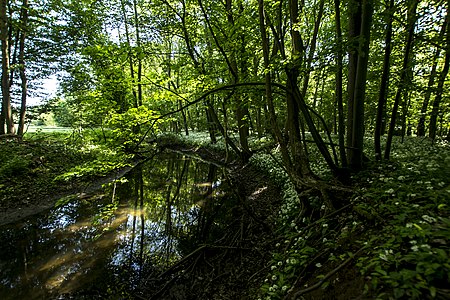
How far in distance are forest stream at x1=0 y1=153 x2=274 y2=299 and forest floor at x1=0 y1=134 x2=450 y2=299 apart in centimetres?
Result: 67

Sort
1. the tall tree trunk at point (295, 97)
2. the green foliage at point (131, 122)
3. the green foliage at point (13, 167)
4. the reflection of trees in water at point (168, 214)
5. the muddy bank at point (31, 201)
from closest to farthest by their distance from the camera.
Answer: the tall tree trunk at point (295, 97) → the reflection of trees in water at point (168, 214) → the green foliage at point (131, 122) → the muddy bank at point (31, 201) → the green foliage at point (13, 167)

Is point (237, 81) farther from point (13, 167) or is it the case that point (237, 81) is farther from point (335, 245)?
point (13, 167)

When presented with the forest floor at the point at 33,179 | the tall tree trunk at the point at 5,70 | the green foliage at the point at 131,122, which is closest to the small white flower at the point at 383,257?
the green foliage at the point at 131,122

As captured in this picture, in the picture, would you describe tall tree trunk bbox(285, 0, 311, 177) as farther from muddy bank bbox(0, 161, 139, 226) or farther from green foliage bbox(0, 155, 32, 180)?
green foliage bbox(0, 155, 32, 180)

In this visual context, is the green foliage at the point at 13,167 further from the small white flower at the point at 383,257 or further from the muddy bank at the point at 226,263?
the small white flower at the point at 383,257

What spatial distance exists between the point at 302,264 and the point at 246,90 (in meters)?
5.65

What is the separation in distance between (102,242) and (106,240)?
0.13 meters

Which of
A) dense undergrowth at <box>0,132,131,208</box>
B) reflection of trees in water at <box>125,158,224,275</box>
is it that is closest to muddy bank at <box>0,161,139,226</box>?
dense undergrowth at <box>0,132,131,208</box>

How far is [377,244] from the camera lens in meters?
3.11

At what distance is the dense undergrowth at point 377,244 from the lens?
232 cm

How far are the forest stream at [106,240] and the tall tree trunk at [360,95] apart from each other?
4502mm

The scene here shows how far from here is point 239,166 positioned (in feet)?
48.6

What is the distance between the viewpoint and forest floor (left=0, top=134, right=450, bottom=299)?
8.16 ft

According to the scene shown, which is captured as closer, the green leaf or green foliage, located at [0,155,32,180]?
the green leaf
